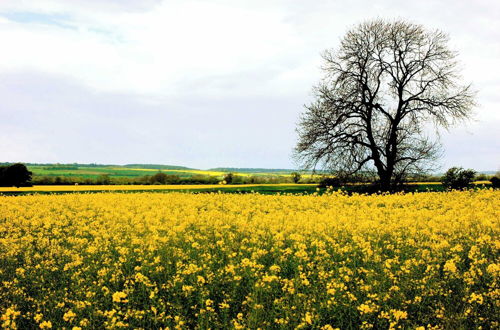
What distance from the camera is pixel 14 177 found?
33531mm

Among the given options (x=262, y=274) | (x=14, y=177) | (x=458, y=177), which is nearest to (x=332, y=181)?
(x=458, y=177)

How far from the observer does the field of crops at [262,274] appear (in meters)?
5.82

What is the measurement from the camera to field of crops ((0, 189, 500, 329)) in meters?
5.82

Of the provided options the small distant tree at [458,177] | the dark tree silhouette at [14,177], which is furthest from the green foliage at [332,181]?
the dark tree silhouette at [14,177]

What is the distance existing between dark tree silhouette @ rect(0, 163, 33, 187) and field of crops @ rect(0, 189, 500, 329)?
76.7 ft

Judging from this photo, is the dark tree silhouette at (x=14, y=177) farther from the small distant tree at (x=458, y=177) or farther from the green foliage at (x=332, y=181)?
the small distant tree at (x=458, y=177)

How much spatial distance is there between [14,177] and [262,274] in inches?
1288

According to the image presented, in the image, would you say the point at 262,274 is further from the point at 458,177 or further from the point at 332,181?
the point at 458,177

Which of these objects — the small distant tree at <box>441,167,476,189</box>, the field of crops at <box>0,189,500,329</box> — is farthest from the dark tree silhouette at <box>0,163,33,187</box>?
the small distant tree at <box>441,167,476,189</box>

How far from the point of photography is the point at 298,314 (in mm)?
5633

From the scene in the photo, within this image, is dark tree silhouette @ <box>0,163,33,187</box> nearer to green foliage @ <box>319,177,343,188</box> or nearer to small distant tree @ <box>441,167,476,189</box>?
green foliage @ <box>319,177,343,188</box>

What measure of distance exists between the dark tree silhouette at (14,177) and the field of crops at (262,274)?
920 inches

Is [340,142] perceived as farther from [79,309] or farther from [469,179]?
[79,309]

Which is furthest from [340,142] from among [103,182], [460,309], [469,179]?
[103,182]
